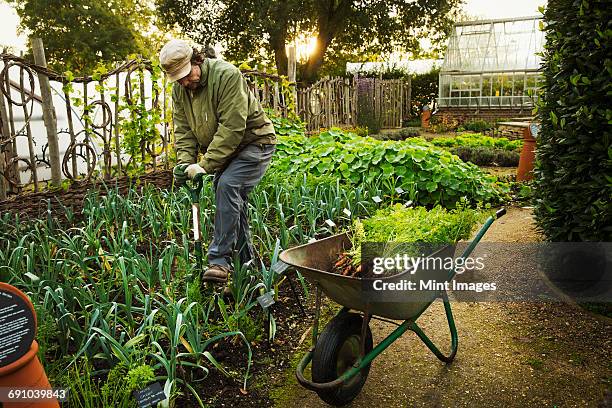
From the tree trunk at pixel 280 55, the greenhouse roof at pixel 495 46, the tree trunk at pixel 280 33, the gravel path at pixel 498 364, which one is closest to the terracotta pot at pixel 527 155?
the gravel path at pixel 498 364

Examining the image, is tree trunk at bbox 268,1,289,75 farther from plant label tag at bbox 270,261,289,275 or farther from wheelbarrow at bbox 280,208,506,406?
wheelbarrow at bbox 280,208,506,406

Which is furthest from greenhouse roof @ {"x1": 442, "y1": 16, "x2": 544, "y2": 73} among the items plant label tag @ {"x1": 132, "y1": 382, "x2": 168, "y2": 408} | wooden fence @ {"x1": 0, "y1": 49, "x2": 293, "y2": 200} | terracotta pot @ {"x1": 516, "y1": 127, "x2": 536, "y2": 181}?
plant label tag @ {"x1": 132, "y1": 382, "x2": 168, "y2": 408}

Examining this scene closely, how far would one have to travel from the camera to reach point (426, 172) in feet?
16.5

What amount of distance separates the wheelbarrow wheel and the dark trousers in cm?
103

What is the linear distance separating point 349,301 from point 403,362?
0.71m

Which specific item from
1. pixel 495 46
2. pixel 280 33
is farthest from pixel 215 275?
pixel 495 46

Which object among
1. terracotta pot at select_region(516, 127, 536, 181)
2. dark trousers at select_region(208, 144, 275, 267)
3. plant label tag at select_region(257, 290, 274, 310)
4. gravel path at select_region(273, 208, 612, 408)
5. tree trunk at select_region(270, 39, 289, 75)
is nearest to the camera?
gravel path at select_region(273, 208, 612, 408)

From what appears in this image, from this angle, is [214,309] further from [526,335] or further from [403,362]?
[526,335]

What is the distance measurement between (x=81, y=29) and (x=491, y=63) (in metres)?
19.1

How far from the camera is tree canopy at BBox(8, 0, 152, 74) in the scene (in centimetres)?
2358

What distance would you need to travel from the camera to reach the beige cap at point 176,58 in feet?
8.36

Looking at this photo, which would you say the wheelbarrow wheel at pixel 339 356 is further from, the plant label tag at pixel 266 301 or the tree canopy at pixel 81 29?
the tree canopy at pixel 81 29

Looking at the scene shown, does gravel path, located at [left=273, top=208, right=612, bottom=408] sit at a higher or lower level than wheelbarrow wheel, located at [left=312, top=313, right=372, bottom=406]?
lower

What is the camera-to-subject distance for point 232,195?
2.84m
